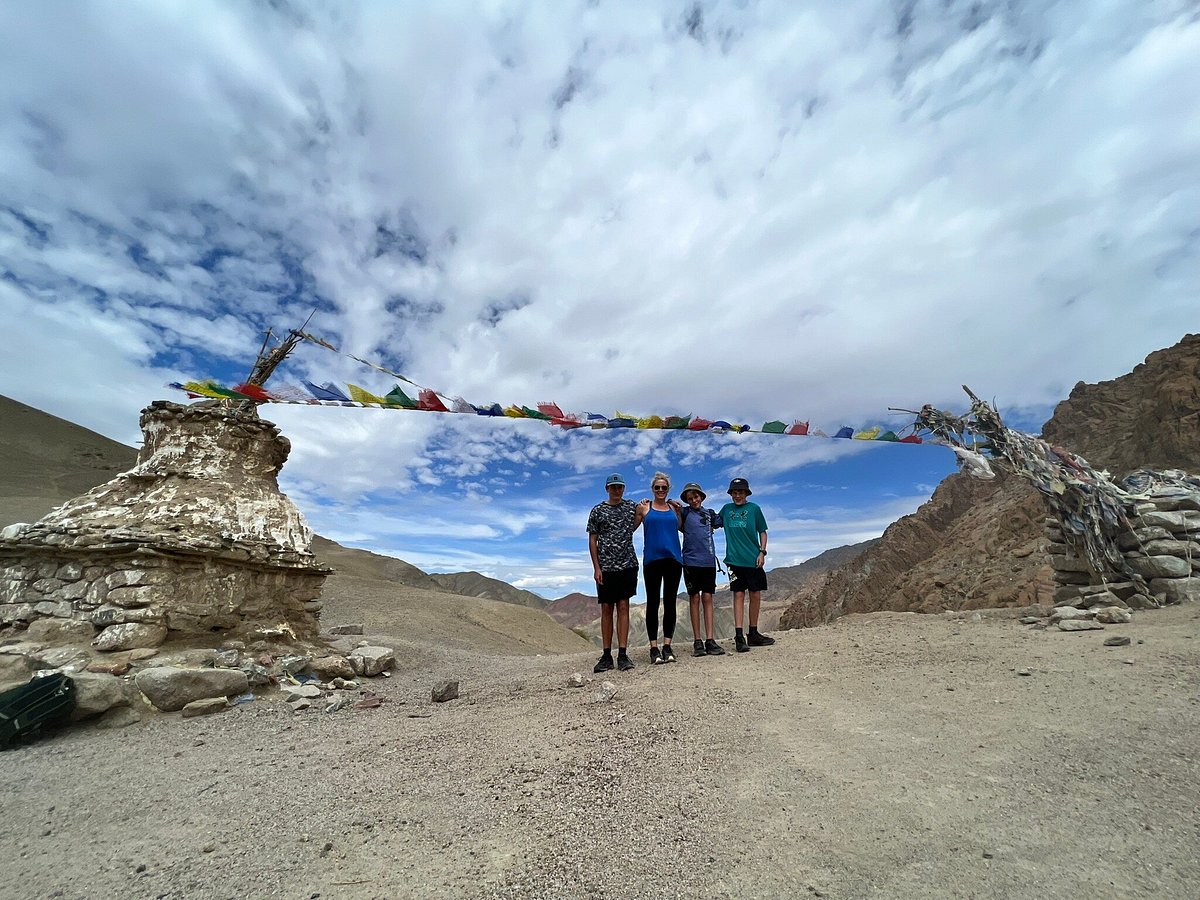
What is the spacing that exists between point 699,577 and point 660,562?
24.1 inches

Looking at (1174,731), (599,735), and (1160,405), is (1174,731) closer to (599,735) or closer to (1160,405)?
(599,735)

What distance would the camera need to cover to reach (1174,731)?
279cm

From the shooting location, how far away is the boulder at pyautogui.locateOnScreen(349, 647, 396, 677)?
6.79m

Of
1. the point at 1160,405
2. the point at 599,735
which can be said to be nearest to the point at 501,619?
the point at 599,735

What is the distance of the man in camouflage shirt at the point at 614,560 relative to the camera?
5.43 meters

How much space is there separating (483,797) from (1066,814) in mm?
2549

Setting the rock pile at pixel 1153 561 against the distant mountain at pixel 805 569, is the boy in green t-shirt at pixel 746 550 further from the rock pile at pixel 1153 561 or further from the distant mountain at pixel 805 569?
the distant mountain at pixel 805 569

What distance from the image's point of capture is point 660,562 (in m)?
5.59

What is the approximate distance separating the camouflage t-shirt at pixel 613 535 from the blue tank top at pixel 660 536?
0.62ft

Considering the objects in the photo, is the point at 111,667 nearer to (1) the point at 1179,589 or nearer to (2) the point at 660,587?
(2) the point at 660,587

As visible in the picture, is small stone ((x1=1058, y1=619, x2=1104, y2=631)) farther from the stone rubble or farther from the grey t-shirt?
the grey t-shirt

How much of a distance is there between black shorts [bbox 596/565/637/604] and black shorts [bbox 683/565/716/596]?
0.72m

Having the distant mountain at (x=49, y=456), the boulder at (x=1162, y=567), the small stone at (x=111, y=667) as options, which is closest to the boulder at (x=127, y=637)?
the small stone at (x=111, y=667)

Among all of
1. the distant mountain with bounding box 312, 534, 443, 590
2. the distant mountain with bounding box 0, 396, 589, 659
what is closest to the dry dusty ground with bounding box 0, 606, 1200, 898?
the distant mountain with bounding box 0, 396, 589, 659
